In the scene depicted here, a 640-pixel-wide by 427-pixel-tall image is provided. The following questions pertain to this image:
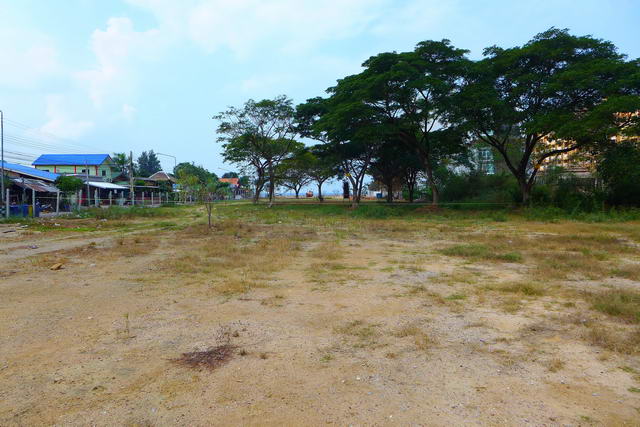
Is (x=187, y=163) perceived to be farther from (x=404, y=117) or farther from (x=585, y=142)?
(x=585, y=142)

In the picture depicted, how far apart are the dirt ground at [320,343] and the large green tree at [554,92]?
48.8ft

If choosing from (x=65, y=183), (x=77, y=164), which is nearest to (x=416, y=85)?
(x=65, y=183)

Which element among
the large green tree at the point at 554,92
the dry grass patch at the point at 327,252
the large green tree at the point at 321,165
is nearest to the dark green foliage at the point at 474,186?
the large green tree at the point at 554,92

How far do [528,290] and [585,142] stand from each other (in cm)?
1970

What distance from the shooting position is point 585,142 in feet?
70.9

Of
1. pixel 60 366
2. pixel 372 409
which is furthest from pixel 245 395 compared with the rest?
pixel 60 366

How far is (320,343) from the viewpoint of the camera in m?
4.22

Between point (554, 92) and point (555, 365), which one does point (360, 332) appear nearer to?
point (555, 365)

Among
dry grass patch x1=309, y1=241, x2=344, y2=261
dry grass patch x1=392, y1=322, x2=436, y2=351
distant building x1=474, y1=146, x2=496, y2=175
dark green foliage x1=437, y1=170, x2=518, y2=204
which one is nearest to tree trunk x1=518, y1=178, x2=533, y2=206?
dark green foliage x1=437, y1=170, x2=518, y2=204

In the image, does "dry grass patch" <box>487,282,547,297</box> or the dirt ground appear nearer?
the dirt ground

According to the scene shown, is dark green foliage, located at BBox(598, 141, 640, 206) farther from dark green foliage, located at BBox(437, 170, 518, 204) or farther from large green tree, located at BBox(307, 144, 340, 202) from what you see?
large green tree, located at BBox(307, 144, 340, 202)

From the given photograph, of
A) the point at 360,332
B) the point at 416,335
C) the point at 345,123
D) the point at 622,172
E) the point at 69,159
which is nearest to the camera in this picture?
the point at 416,335

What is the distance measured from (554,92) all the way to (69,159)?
185 feet

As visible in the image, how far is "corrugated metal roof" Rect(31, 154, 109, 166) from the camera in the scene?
169 ft
